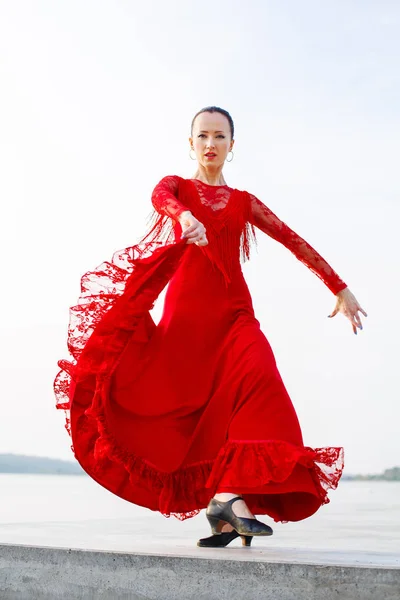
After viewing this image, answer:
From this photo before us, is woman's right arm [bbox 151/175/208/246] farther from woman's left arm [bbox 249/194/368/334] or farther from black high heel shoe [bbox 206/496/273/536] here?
black high heel shoe [bbox 206/496/273/536]

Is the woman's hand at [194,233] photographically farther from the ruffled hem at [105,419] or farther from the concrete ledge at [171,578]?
the concrete ledge at [171,578]

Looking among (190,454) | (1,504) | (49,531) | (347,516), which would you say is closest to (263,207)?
(190,454)

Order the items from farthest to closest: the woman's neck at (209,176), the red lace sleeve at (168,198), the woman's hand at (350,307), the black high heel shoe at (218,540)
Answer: the woman's neck at (209,176) < the woman's hand at (350,307) < the red lace sleeve at (168,198) < the black high heel shoe at (218,540)

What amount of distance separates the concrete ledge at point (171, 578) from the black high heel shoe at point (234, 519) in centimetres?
49

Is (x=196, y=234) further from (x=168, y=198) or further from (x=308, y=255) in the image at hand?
(x=308, y=255)

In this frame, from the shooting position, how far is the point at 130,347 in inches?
121

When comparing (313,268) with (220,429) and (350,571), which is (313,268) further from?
(350,571)

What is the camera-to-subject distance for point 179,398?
309 centimetres

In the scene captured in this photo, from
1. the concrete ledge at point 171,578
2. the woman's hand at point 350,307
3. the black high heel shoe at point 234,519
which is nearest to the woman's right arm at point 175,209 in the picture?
the woman's hand at point 350,307

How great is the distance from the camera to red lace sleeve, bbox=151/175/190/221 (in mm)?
3090

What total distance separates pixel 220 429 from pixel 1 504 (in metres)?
4.28

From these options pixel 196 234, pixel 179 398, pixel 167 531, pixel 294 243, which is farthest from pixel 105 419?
pixel 167 531

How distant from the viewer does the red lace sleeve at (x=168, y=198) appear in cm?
309

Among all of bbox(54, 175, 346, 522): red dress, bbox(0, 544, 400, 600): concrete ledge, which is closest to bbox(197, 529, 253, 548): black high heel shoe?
bbox(54, 175, 346, 522): red dress
